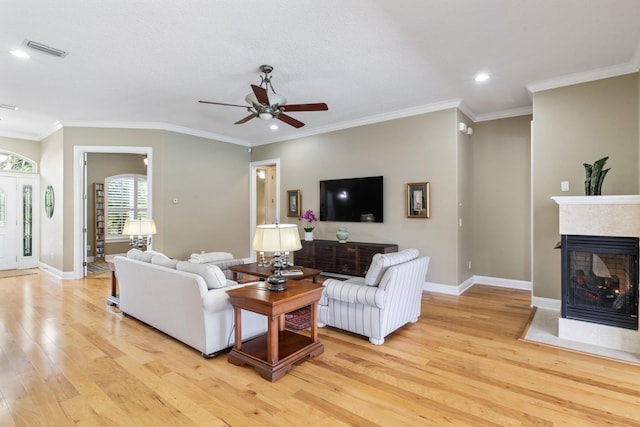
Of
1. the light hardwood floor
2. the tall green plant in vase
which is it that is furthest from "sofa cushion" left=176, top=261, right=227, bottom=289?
the tall green plant in vase

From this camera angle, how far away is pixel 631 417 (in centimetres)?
207

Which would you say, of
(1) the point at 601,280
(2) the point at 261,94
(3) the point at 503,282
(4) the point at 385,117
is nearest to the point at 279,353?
(2) the point at 261,94

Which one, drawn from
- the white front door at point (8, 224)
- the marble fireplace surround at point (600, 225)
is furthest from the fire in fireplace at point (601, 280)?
the white front door at point (8, 224)

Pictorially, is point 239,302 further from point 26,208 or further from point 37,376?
point 26,208

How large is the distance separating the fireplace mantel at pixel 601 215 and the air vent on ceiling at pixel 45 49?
518 cm

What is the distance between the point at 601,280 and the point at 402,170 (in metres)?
2.96

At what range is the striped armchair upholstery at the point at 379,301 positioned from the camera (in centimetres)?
311

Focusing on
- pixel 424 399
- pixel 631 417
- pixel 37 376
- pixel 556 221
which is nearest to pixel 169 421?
pixel 37 376

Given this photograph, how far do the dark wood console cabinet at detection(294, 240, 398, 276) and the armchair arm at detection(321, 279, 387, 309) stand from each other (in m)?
1.95

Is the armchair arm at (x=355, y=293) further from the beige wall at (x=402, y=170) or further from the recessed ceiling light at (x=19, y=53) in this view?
the recessed ceiling light at (x=19, y=53)

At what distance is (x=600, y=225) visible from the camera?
10.2 feet

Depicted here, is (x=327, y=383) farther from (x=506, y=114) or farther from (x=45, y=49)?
(x=506, y=114)

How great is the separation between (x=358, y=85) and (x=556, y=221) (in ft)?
9.80

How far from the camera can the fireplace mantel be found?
2.97 meters
